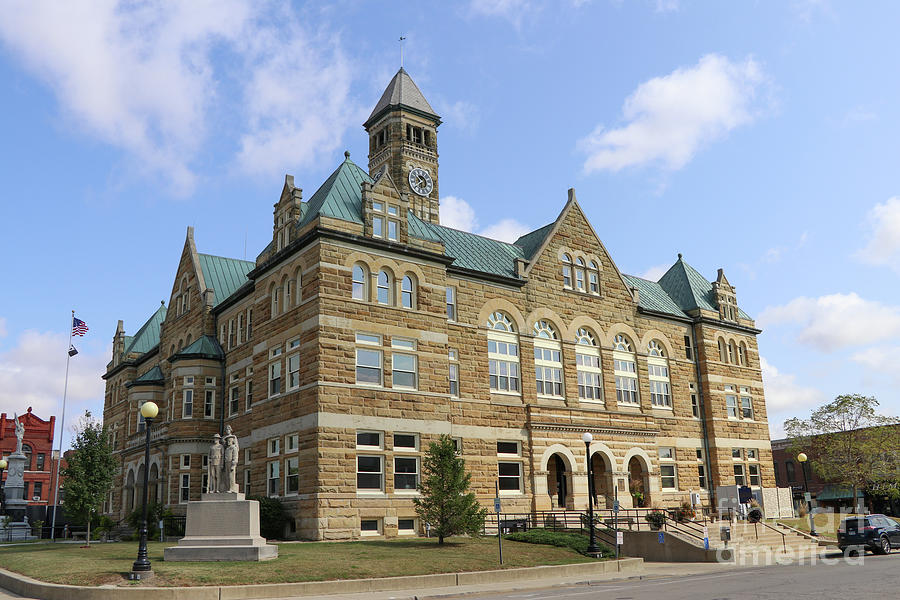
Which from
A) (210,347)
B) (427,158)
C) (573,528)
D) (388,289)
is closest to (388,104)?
(427,158)

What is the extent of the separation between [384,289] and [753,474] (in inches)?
1163

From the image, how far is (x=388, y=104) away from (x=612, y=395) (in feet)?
135

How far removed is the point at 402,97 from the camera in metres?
72.1

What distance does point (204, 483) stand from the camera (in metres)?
39.6

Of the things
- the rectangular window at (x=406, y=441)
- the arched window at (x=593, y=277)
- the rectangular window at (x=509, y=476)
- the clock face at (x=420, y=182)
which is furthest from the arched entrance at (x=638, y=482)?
the clock face at (x=420, y=182)

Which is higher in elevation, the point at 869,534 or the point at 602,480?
the point at 602,480

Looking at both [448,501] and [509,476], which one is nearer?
[448,501]

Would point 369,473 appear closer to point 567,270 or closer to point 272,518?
point 272,518

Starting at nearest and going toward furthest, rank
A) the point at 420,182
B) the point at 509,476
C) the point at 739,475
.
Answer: the point at 509,476 → the point at 739,475 → the point at 420,182

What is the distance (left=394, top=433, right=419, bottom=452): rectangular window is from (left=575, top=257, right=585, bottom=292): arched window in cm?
1439

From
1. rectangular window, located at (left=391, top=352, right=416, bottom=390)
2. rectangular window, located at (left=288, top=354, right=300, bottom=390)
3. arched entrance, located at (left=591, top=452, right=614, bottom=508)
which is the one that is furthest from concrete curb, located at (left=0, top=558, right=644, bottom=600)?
arched entrance, located at (left=591, top=452, right=614, bottom=508)

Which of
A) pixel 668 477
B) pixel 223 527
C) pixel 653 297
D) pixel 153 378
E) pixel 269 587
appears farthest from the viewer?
pixel 653 297

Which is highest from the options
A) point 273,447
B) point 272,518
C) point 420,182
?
point 420,182

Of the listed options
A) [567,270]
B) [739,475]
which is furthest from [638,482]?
[567,270]
